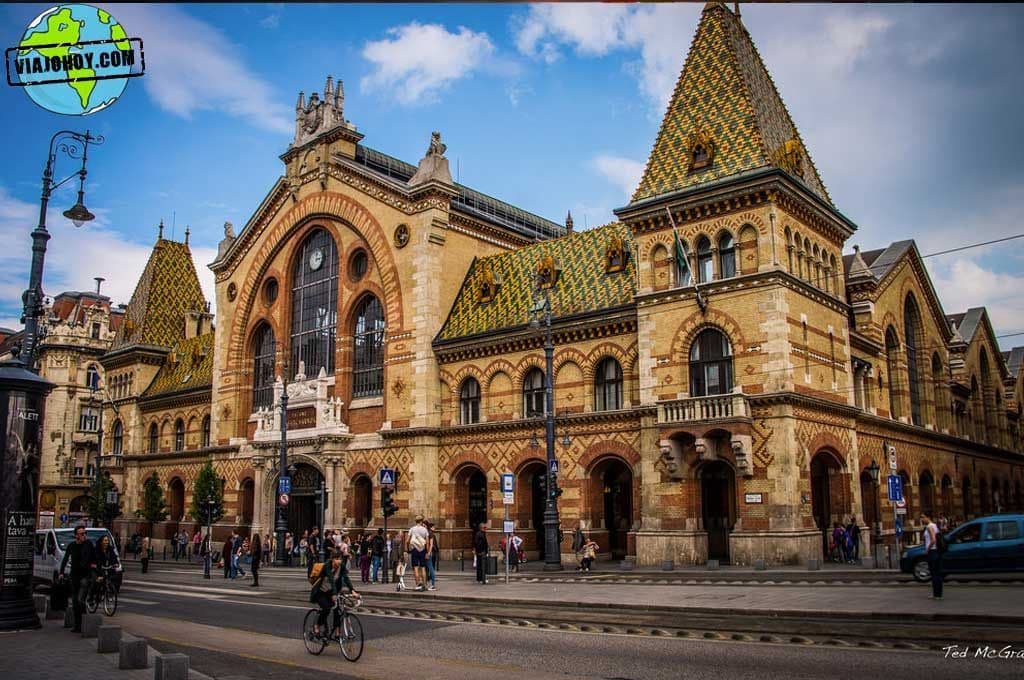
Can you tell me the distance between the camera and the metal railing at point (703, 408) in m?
29.7

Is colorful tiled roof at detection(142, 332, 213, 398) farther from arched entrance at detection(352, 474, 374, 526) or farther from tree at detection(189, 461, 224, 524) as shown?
arched entrance at detection(352, 474, 374, 526)

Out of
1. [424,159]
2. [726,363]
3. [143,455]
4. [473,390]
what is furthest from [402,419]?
[143,455]

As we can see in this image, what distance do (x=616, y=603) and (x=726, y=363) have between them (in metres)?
13.9

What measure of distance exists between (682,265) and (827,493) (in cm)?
1071

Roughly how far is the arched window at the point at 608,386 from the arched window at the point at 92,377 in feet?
195

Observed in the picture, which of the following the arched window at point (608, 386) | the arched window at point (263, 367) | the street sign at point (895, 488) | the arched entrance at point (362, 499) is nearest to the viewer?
the street sign at point (895, 488)

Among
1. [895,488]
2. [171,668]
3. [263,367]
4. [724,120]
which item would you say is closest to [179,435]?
[263,367]

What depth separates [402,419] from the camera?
137 ft

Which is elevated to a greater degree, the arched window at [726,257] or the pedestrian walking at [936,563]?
the arched window at [726,257]

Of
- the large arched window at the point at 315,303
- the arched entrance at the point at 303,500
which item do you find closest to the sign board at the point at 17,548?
the arched entrance at the point at 303,500

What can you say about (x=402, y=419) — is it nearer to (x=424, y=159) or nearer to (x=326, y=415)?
(x=326, y=415)

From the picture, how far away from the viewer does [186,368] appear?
2431 inches

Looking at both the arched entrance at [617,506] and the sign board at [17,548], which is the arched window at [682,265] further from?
the sign board at [17,548]

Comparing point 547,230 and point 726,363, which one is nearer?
point 726,363
